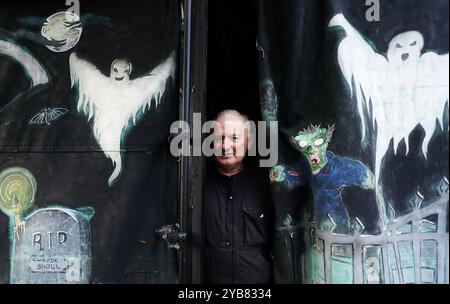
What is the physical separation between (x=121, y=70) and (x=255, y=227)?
3.33 feet

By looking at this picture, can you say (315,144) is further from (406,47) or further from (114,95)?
(114,95)

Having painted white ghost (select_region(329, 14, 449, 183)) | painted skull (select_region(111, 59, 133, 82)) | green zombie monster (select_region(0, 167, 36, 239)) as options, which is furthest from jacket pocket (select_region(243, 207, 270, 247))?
green zombie monster (select_region(0, 167, 36, 239))

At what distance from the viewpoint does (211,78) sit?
2.39 m

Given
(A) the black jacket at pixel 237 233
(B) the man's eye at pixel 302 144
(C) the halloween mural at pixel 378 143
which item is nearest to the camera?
(C) the halloween mural at pixel 378 143

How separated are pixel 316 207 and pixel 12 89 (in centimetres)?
160

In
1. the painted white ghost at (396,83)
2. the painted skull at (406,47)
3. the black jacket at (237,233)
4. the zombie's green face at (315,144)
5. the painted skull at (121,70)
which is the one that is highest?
the painted skull at (121,70)

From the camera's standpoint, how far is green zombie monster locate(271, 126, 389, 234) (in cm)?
161

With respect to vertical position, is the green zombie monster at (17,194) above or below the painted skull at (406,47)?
below

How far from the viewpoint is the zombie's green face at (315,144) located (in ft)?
5.49

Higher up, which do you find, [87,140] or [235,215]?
[87,140]

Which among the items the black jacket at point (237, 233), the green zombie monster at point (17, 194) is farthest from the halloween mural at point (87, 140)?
the black jacket at point (237, 233)

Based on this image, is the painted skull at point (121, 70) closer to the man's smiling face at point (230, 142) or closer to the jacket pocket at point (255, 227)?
the man's smiling face at point (230, 142)

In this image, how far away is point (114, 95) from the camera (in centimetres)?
196

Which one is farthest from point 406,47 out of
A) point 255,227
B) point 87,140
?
point 87,140
